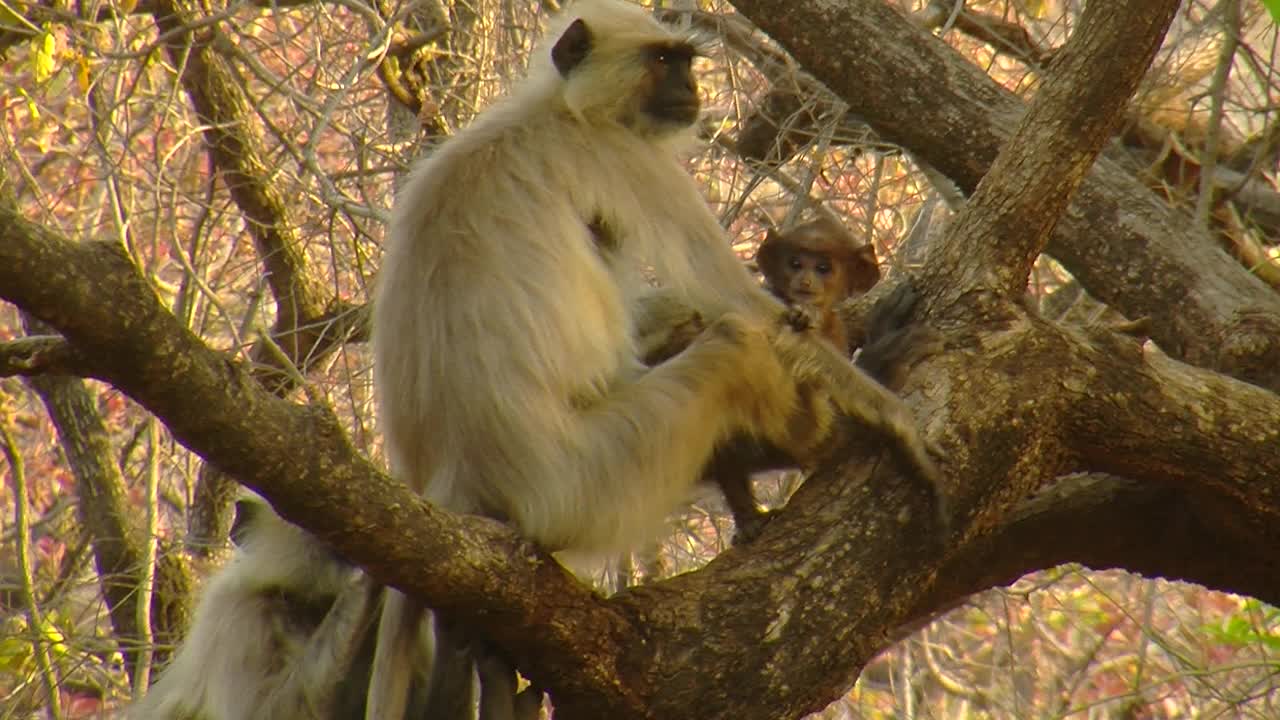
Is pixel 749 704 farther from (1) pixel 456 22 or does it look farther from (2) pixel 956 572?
(1) pixel 456 22

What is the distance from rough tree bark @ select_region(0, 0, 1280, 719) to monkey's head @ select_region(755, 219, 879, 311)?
685 millimetres

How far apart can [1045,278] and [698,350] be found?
12.7ft

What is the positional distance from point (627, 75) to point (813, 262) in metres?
0.75

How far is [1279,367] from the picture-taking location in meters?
3.99

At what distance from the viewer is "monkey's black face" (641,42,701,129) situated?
4031 mm

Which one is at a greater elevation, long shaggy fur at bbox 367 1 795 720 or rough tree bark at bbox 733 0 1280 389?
rough tree bark at bbox 733 0 1280 389

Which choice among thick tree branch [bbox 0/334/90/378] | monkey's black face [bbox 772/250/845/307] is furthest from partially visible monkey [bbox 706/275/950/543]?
thick tree branch [bbox 0/334/90/378]

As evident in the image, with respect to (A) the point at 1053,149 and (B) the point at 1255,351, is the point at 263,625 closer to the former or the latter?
(A) the point at 1053,149

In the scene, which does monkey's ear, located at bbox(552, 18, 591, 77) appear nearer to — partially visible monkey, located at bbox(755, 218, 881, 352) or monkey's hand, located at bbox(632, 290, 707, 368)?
monkey's hand, located at bbox(632, 290, 707, 368)

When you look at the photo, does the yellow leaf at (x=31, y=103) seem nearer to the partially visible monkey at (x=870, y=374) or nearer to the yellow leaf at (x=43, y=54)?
the yellow leaf at (x=43, y=54)

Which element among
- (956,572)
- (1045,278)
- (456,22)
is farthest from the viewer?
(1045,278)

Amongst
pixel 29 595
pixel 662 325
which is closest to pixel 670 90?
pixel 662 325

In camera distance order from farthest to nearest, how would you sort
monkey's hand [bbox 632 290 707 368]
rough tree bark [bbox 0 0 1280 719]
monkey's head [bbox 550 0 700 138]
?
1. monkey's head [bbox 550 0 700 138]
2. monkey's hand [bbox 632 290 707 368]
3. rough tree bark [bbox 0 0 1280 719]

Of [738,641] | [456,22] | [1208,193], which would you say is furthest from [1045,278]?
[738,641]
